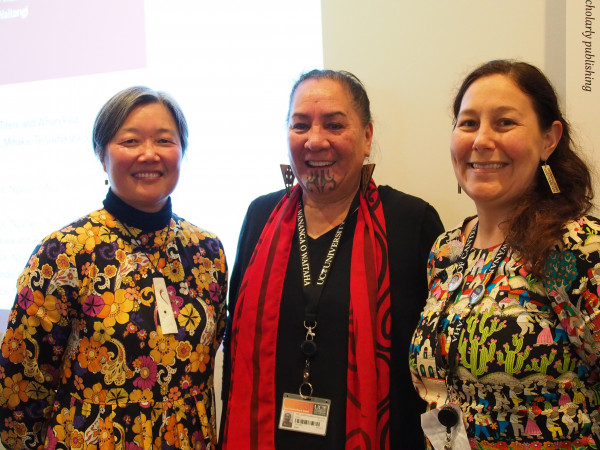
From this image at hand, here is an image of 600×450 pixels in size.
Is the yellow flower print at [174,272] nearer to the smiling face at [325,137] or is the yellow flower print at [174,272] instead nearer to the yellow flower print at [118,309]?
the yellow flower print at [118,309]

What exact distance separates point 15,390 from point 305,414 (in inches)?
32.4

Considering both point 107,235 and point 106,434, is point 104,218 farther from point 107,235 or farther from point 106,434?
point 106,434

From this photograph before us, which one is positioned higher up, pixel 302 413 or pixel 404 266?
pixel 404 266

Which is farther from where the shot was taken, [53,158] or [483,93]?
[53,158]

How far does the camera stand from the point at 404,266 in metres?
1.63

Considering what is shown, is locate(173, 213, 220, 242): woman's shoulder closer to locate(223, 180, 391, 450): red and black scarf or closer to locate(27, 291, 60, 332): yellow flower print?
locate(223, 180, 391, 450): red and black scarf

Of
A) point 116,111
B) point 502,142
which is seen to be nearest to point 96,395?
point 116,111

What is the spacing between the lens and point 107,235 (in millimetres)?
1548

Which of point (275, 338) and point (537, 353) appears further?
point (275, 338)

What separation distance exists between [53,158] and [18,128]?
0.96 ft

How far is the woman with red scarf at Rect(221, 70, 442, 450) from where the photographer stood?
1.52 meters

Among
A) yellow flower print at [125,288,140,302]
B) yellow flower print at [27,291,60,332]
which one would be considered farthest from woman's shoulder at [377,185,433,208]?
yellow flower print at [27,291,60,332]

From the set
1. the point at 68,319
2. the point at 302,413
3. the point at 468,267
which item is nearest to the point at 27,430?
the point at 68,319

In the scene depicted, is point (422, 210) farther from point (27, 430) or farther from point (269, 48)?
point (27, 430)
